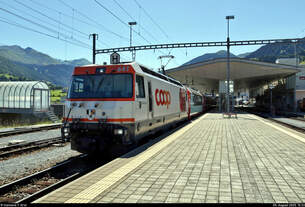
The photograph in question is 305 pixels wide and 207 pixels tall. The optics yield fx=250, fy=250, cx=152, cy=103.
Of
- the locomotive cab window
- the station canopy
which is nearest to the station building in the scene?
the station canopy

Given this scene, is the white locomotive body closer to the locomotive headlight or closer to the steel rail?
the locomotive headlight

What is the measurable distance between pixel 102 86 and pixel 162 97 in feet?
13.2

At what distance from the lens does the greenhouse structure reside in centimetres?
2584

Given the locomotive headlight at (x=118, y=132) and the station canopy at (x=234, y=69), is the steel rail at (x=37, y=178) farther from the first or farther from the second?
the station canopy at (x=234, y=69)

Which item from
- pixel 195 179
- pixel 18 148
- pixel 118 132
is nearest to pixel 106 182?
pixel 195 179

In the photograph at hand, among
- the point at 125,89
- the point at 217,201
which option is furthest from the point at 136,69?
the point at 217,201

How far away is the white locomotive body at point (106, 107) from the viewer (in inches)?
308

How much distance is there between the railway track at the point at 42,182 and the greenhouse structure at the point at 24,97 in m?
20.1

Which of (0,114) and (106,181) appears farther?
(0,114)

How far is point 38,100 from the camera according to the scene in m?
26.4

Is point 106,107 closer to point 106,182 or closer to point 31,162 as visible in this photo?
point 31,162

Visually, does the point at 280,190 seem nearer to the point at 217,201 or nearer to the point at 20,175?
the point at 217,201

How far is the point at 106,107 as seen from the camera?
7926 millimetres

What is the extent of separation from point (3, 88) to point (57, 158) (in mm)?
23447
